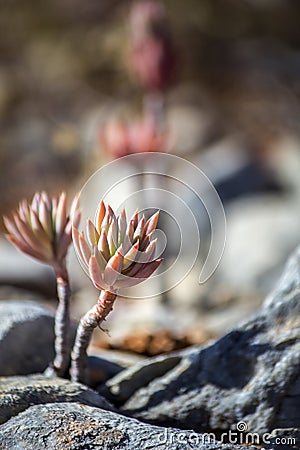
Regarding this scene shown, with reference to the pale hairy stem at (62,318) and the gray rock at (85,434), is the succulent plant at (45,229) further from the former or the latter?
the gray rock at (85,434)

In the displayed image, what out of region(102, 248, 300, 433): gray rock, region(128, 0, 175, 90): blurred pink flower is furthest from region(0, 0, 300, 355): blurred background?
region(102, 248, 300, 433): gray rock

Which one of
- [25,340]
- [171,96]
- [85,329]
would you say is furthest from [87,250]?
[171,96]

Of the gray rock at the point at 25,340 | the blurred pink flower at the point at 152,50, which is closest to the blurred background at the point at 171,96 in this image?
the blurred pink flower at the point at 152,50

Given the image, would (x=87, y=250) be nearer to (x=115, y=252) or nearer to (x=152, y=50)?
Answer: (x=115, y=252)

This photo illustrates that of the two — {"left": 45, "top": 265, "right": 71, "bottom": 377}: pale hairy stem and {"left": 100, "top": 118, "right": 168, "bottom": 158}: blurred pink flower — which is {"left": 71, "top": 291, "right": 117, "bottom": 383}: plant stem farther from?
{"left": 100, "top": 118, "right": 168, "bottom": 158}: blurred pink flower

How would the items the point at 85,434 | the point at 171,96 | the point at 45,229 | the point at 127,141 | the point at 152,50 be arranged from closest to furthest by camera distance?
the point at 85,434 → the point at 45,229 → the point at 127,141 → the point at 152,50 → the point at 171,96

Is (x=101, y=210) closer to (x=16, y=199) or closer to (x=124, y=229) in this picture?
(x=124, y=229)
